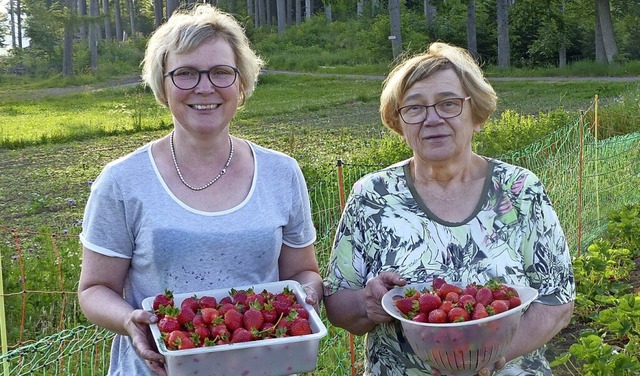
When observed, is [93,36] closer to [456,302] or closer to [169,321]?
[169,321]

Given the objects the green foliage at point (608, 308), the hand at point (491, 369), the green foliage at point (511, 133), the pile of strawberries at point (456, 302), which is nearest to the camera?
the pile of strawberries at point (456, 302)

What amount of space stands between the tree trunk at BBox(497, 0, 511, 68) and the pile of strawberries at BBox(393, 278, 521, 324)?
1033 inches

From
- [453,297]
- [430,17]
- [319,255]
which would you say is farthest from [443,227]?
[430,17]

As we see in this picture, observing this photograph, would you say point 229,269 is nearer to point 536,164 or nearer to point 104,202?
point 104,202

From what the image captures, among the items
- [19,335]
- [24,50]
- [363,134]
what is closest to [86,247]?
[19,335]

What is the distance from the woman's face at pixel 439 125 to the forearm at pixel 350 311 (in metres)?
0.47

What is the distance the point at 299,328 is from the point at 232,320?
16 centimetres

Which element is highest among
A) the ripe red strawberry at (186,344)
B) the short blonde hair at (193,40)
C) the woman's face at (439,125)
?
the short blonde hair at (193,40)

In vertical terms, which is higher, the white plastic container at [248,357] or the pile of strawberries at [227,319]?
the pile of strawberries at [227,319]

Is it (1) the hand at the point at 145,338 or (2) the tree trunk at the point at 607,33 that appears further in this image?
(2) the tree trunk at the point at 607,33

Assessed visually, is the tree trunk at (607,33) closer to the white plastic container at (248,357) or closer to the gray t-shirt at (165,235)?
the gray t-shirt at (165,235)

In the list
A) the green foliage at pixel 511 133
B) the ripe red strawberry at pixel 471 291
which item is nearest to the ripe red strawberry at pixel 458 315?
the ripe red strawberry at pixel 471 291

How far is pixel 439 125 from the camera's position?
2535 millimetres

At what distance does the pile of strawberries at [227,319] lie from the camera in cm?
203
